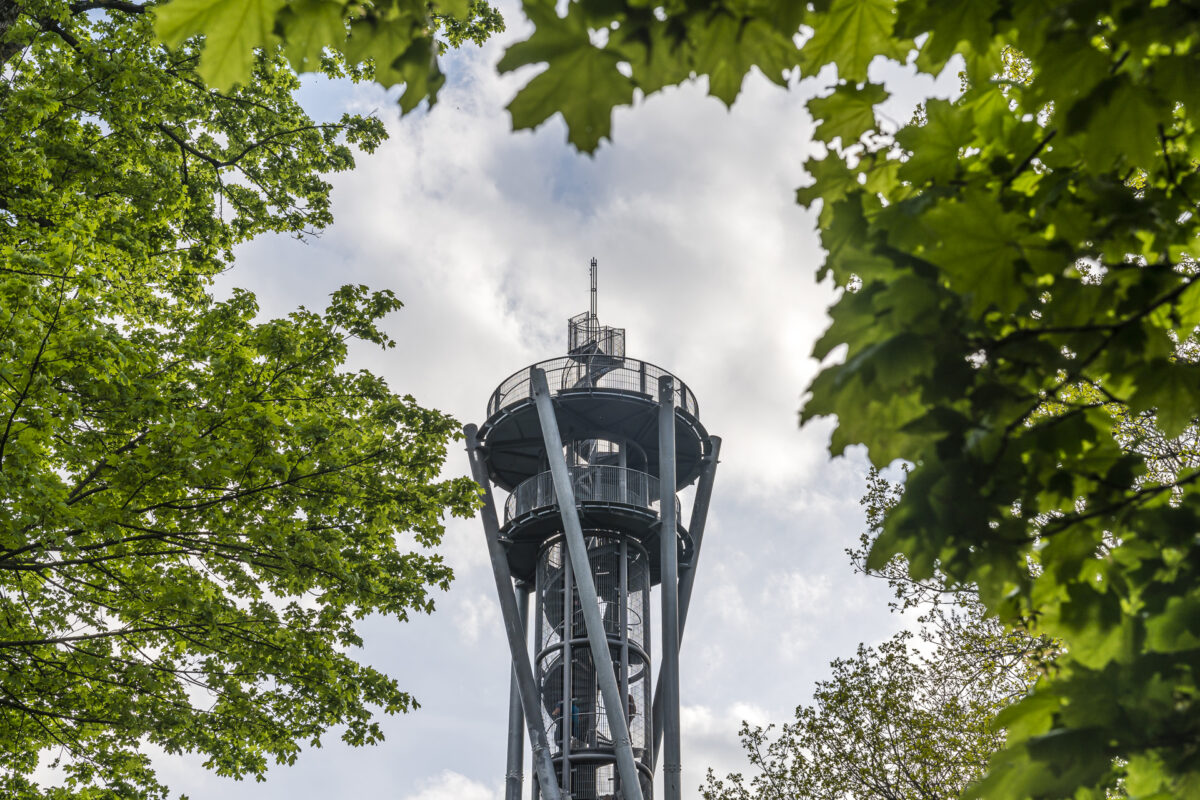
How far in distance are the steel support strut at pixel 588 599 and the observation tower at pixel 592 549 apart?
0.03 metres

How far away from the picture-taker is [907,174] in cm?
207

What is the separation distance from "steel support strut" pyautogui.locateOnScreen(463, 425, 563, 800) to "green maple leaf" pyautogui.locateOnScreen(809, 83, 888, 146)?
14463 mm

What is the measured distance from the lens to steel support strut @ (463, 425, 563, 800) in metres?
18.1

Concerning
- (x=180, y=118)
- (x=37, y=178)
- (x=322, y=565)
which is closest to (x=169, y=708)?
(x=322, y=565)

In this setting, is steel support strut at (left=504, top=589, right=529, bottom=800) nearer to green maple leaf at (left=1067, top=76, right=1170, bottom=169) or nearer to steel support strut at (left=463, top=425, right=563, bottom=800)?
steel support strut at (left=463, top=425, right=563, bottom=800)

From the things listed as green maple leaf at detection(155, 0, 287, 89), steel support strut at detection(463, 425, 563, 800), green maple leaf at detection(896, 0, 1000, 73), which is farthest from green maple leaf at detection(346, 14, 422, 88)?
steel support strut at detection(463, 425, 563, 800)

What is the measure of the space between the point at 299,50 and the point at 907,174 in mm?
1371

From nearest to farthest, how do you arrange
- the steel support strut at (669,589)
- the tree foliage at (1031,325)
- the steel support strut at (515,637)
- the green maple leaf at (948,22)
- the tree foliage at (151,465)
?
the tree foliage at (1031,325) < the green maple leaf at (948,22) < the tree foliage at (151,465) < the steel support strut at (515,637) < the steel support strut at (669,589)

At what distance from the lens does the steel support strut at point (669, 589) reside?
750 inches

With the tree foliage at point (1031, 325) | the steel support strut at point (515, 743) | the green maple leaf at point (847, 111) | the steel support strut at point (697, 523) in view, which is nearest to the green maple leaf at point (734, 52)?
the tree foliage at point (1031, 325)

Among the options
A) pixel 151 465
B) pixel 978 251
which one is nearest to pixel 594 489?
pixel 151 465

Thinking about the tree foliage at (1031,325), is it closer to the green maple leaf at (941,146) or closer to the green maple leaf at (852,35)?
the green maple leaf at (941,146)

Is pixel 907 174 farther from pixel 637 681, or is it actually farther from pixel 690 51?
pixel 637 681

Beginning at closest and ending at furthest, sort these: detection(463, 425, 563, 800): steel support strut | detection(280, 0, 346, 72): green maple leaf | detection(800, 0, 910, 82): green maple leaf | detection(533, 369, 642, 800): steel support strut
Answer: detection(280, 0, 346, 72): green maple leaf < detection(800, 0, 910, 82): green maple leaf < detection(533, 369, 642, 800): steel support strut < detection(463, 425, 563, 800): steel support strut
